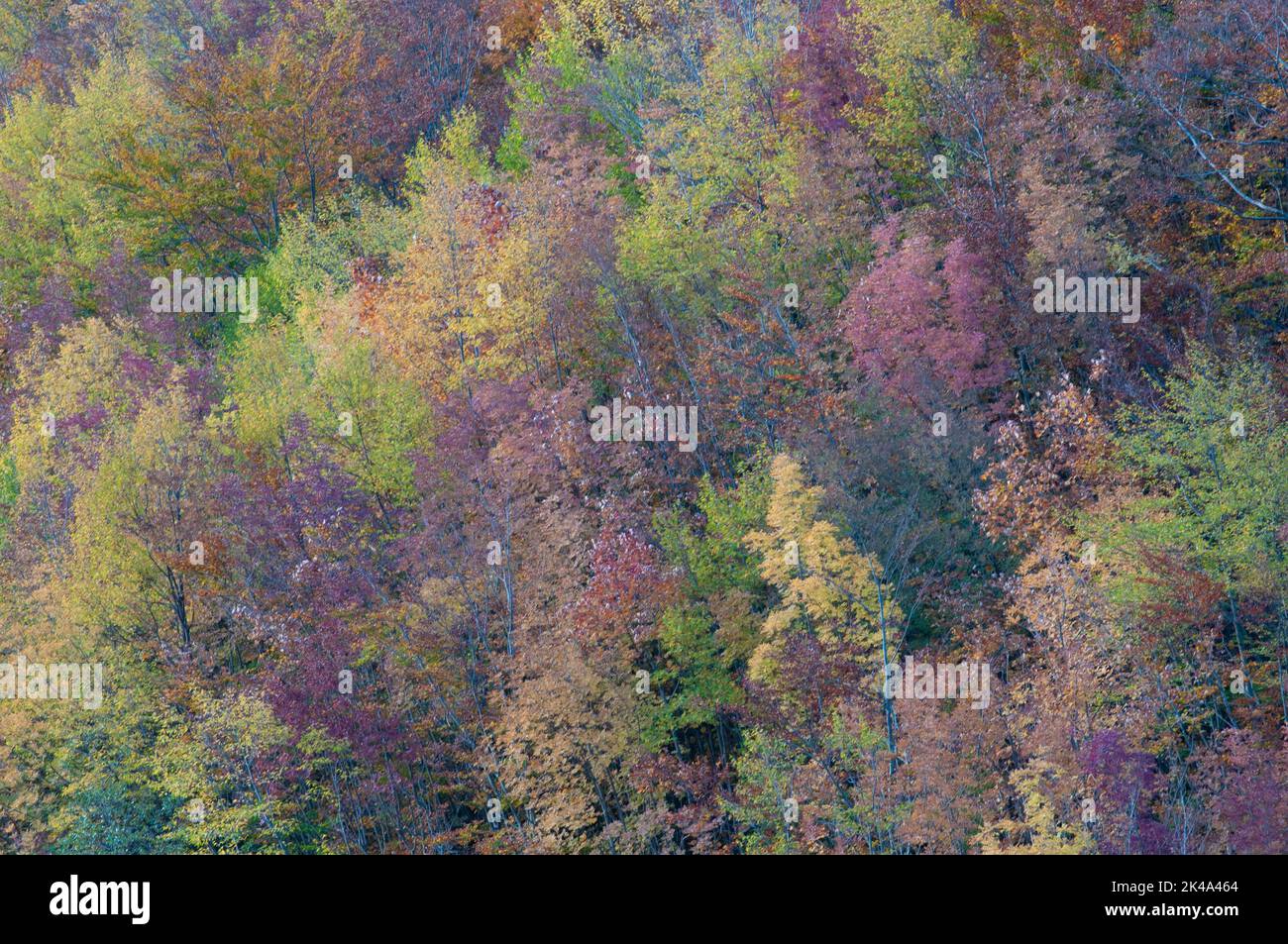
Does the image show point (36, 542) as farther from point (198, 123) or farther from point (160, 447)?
point (198, 123)

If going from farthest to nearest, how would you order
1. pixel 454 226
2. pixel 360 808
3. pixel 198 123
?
1. pixel 198 123
2. pixel 454 226
3. pixel 360 808

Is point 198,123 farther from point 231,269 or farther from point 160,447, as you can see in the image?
point 160,447

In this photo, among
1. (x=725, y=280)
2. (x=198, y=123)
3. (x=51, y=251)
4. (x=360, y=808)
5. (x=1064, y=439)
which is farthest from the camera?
(x=51, y=251)

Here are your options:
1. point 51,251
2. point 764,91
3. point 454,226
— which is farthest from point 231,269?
point 764,91

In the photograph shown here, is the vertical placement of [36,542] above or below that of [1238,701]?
above

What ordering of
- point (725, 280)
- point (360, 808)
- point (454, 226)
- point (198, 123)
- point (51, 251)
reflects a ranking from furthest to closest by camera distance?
1. point (51, 251)
2. point (198, 123)
3. point (454, 226)
4. point (725, 280)
5. point (360, 808)

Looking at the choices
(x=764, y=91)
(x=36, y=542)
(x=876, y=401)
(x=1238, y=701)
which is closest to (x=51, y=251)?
(x=36, y=542)
